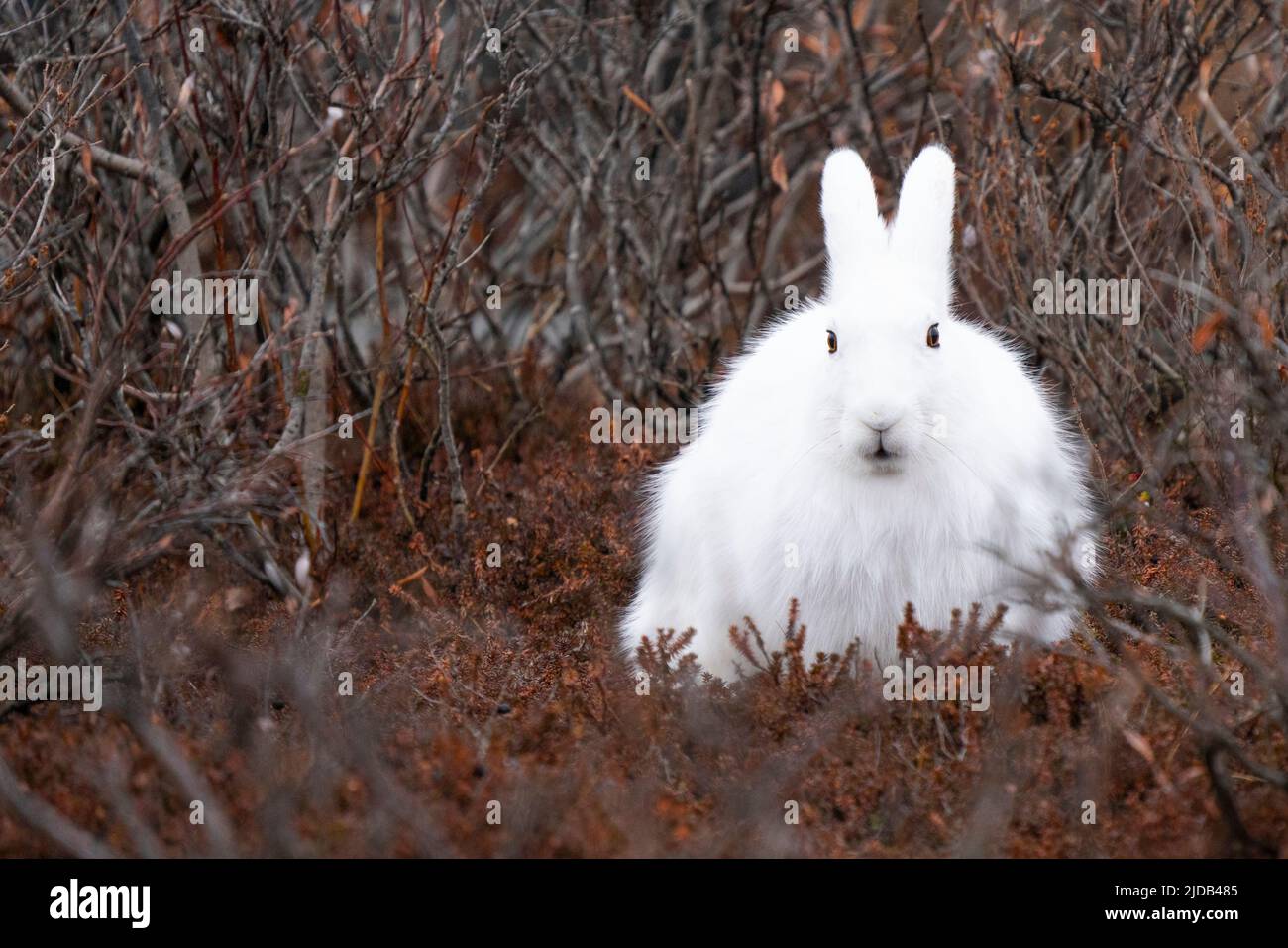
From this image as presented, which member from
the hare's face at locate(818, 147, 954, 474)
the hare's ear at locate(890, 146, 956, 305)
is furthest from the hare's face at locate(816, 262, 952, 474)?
the hare's ear at locate(890, 146, 956, 305)

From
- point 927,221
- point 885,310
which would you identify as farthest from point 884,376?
point 927,221

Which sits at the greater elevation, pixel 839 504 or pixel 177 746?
pixel 839 504

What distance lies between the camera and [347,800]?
305 cm

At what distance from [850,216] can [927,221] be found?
8.2 inches

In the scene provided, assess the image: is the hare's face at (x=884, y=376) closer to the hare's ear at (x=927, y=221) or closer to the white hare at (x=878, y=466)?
the white hare at (x=878, y=466)

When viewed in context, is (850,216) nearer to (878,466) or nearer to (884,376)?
(884,376)

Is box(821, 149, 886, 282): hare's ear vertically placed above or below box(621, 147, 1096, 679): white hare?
above

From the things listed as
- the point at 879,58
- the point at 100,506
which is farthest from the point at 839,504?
the point at 879,58

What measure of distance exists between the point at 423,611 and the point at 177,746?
1.57 metres

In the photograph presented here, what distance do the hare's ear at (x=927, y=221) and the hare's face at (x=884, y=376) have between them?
0.21m

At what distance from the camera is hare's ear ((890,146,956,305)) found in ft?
13.0

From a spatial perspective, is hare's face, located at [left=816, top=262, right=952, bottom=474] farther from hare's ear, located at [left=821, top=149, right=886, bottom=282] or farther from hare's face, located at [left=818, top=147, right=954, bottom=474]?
hare's ear, located at [left=821, top=149, right=886, bottom=282]

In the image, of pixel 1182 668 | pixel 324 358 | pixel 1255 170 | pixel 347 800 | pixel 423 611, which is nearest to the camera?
pixel 347 800

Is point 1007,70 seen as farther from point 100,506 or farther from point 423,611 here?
point 100,506
